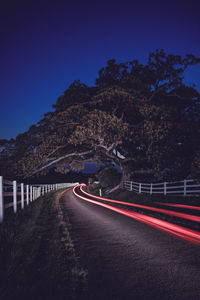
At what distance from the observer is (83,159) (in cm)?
2370

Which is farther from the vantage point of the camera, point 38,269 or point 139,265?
point 139,265

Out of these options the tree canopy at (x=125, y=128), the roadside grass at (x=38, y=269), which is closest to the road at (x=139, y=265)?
the roadside grass at (x=38, y=269)

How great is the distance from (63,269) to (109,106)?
14.2 meters

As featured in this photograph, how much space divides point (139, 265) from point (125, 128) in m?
10.7

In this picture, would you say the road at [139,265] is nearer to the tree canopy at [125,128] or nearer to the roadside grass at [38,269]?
the roadside grass at [38,269]

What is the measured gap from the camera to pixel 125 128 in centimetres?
1322

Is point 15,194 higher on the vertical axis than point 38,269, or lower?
higher

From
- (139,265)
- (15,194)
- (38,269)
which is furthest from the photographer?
(15,194)

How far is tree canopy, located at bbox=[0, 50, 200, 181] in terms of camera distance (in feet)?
44.4

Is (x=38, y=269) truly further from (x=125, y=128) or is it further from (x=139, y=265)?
(x=125, y=128)

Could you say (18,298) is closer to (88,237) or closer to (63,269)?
(63,269)

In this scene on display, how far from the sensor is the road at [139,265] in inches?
97.7

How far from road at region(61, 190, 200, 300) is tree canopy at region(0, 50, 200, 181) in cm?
769

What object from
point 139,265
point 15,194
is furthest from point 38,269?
point 15,194
